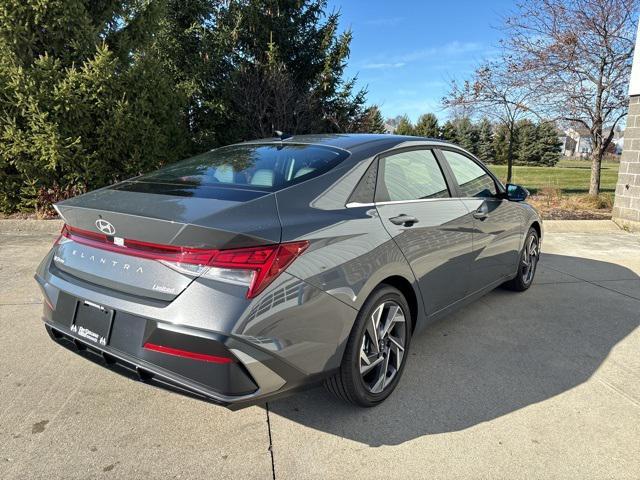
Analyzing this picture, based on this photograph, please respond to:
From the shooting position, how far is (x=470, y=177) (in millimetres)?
3961

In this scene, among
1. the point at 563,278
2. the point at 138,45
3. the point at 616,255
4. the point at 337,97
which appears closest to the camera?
the point at 563,278

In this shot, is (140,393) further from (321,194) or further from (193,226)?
(321,194)

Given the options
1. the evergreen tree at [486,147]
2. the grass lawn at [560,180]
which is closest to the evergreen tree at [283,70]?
the grass lawn at [560,180]

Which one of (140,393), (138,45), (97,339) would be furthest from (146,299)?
(138,45)

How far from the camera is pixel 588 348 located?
3.62 m

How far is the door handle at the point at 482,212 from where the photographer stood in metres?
3.71

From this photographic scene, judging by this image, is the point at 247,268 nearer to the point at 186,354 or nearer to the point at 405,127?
the point at 186,354

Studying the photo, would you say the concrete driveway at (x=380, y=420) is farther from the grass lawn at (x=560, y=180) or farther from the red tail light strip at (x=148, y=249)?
the grass lawn at (x=560, y=180)

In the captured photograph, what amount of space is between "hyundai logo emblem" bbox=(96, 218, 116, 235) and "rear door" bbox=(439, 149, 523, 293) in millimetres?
2465

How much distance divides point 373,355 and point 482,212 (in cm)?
174

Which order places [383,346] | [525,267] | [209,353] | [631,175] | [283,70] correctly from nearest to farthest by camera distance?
1. [209,353]
2. [383,346]
3. [525,267]
4. [631,175]
5. [283,70]

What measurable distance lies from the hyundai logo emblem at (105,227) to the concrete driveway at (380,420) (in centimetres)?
106

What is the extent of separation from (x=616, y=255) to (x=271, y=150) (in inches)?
236

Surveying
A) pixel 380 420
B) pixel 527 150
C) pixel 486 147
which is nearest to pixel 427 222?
pixel 380 420
